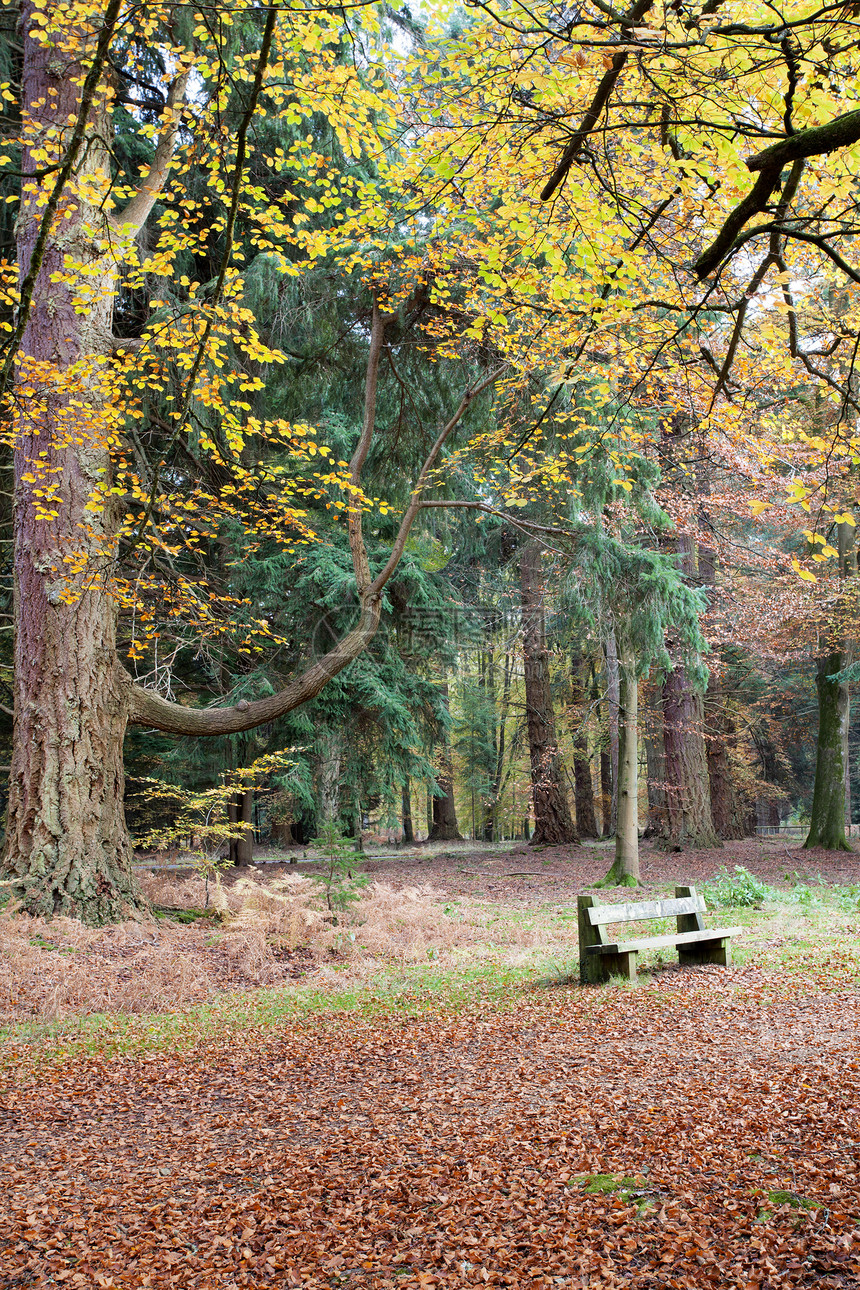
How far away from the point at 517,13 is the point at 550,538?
7.98 m

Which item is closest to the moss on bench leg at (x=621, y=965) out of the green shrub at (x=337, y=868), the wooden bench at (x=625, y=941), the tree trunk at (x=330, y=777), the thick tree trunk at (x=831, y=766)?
the wooden bench at (x=625, y=941)

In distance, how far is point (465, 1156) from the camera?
3.27 m

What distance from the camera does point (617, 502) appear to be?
10.6m

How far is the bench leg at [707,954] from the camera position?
645 cm

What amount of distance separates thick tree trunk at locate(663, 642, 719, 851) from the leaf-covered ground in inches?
411

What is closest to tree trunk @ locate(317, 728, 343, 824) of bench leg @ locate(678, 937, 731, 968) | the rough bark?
the rough bark

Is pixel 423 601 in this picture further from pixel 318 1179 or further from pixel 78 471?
pixel 318 1179

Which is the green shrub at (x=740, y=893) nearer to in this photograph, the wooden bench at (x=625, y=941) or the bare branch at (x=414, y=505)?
the wooden bench at (x=625, y=941)

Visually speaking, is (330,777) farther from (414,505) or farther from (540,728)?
(414,505)

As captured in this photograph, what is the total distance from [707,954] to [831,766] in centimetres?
989

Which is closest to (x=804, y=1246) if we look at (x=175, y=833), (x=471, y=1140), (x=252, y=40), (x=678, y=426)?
(x=471, y=1140)

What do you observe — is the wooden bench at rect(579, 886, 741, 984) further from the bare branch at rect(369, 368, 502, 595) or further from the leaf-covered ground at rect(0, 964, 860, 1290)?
the bare branch at rect(369, 368, 502, 595)

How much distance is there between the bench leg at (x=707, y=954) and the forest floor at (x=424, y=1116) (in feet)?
0.49

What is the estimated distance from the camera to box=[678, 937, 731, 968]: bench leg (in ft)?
21.1
